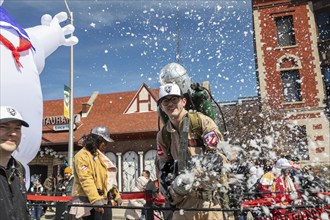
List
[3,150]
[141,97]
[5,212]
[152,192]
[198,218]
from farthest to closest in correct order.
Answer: [141,97]
[152,192]
[198,218]
[3,150]
[5,212]

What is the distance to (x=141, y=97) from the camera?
25.7 meters

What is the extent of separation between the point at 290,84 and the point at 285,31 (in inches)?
111

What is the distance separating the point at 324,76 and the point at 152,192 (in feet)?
53.4

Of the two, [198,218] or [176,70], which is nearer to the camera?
[198,218]

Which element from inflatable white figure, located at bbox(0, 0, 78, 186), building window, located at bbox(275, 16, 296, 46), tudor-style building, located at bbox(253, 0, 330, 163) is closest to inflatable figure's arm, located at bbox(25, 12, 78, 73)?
inflatable white figure, located at bbox(0, 0, 78, 186)

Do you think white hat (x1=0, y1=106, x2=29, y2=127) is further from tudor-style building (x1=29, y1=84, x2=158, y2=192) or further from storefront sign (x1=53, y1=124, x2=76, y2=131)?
storefront sign (x1=53, y1=124, x2=76, y2=131)

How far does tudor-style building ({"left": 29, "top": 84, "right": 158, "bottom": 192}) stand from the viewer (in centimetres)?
2094

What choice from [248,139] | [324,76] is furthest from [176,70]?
[324,76]

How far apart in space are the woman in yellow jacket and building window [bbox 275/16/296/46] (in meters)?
16.2

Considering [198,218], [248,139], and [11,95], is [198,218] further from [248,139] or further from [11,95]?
[248,139]

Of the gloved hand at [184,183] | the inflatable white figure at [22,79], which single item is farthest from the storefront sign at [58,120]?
the gloved hand at [184,183]

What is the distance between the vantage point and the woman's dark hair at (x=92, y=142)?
488cm

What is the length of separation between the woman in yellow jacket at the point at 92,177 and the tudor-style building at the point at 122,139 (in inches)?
617

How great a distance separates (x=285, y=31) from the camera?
63.3 feet
